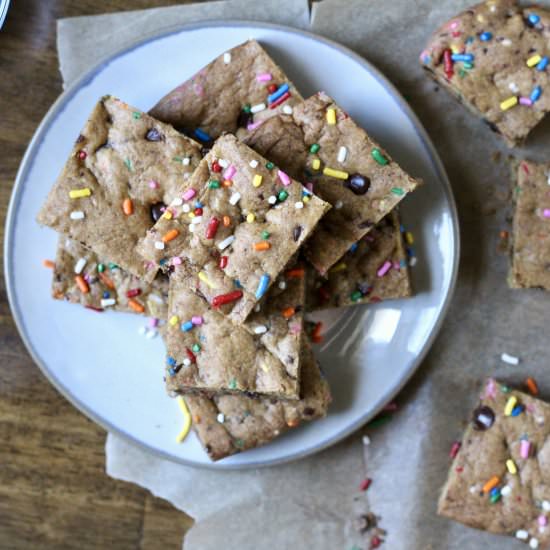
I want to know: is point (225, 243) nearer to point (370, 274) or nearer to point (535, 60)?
point (370, 274)

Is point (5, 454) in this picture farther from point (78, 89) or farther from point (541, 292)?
point (541, 292)

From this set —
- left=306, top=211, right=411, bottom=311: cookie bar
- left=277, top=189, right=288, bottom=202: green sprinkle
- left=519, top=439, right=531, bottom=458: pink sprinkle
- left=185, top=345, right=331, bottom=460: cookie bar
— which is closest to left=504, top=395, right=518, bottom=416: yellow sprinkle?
left=519, top=439, right=531, bottom=458: pink sprinkle

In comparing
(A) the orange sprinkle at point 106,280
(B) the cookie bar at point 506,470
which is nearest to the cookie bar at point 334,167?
(A) the orange sprinkle at point 106,280

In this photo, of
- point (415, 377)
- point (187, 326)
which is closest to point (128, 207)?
point (187, 326)

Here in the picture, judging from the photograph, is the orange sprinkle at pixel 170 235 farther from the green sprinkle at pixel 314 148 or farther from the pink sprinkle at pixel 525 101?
the pink sprinkle at pixel 525 101

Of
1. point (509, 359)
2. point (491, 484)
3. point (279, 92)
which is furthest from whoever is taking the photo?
point (509, 359)

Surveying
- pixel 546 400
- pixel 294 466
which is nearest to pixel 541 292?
pixel 546 400
